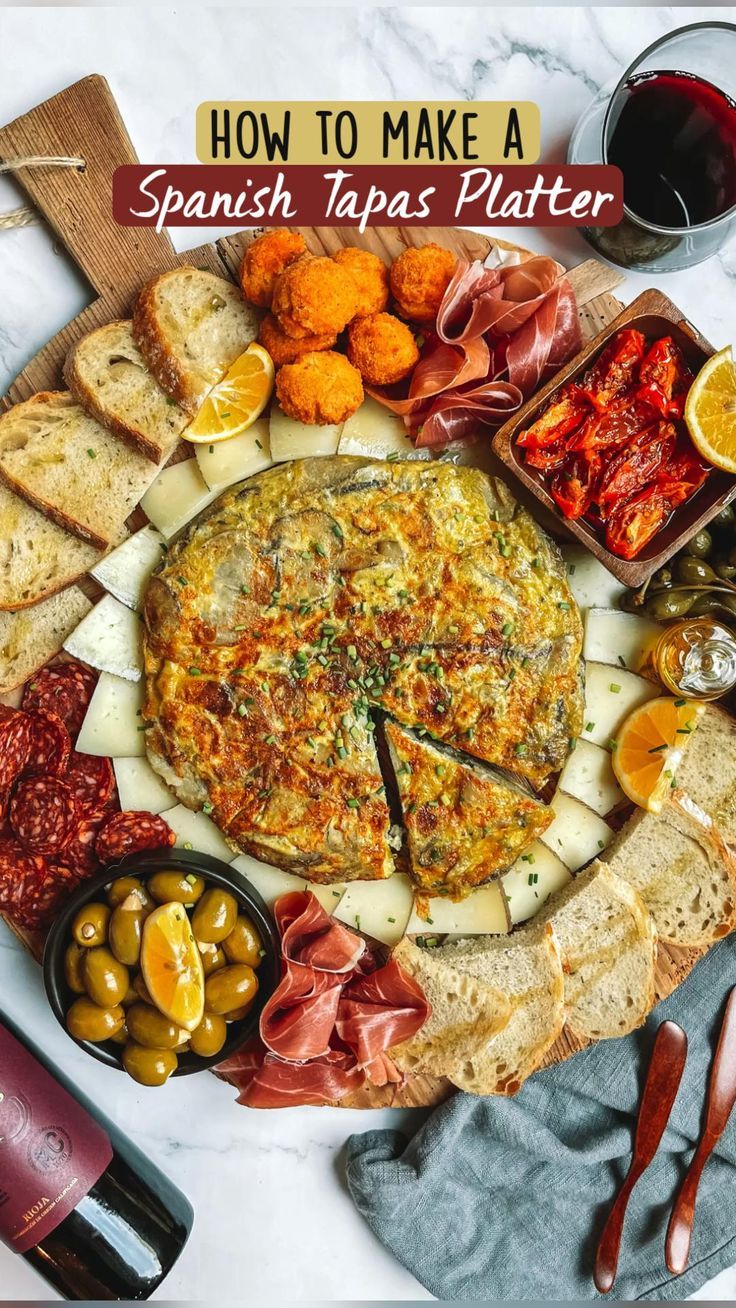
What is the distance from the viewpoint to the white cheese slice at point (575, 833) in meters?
4.13

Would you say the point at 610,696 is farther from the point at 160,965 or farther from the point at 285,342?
the point at 160,965

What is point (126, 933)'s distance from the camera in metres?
3.64

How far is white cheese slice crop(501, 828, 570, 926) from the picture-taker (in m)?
4.13

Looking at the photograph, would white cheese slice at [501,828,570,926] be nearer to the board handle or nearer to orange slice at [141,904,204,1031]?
orange slice at [141,904,204,1031]

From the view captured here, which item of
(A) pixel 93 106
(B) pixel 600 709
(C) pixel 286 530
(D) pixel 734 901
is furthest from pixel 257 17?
(D) pixel 734 901

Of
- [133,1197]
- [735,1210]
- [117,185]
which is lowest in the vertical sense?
[735,1210]

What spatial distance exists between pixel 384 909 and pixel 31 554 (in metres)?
2.06

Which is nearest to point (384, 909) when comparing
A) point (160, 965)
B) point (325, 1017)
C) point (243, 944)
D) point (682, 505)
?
point (325, 1017)

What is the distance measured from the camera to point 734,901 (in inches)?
160

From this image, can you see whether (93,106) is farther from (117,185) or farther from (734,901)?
(734,901)

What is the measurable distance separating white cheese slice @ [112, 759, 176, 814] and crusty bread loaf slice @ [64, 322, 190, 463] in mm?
1260

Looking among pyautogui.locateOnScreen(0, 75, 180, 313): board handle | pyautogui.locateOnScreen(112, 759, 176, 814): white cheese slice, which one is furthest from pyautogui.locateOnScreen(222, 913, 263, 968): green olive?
pyautogui.locateOnScreen(0, 75, 180, 313): board handle

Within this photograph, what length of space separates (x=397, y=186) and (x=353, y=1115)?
4.07 meters

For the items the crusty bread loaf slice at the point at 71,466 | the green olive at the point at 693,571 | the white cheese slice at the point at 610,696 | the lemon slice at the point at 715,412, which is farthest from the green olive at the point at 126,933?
the lemon slice at the point at 715,412
